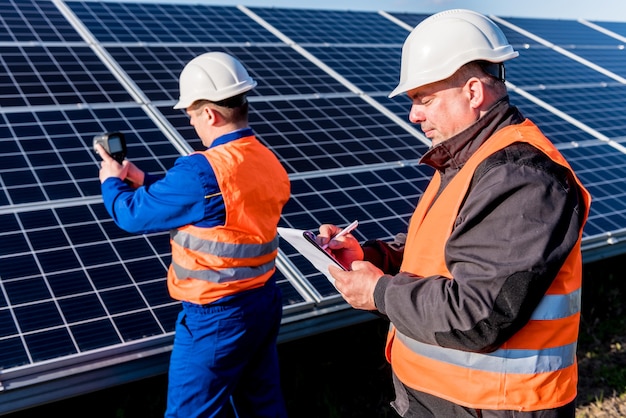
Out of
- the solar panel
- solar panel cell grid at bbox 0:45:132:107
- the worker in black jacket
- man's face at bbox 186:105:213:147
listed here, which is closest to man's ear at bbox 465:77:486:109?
the worker in black jacket

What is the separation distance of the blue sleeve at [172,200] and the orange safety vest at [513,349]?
4.60 ft

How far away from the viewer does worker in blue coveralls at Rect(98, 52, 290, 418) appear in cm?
358

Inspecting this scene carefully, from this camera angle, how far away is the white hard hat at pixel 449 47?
8.05ft

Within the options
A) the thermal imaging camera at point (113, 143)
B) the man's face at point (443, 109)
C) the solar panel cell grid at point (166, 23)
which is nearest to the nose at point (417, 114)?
the man's face at point (443, 109)

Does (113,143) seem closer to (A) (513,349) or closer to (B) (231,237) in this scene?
(B) (231,237)

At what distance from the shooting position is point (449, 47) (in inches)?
97.8

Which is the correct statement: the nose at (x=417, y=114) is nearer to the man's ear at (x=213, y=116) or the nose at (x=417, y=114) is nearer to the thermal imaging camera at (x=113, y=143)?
the man's ear at (x=213, y=116)

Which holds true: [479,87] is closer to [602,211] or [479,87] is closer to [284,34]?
[602,211]

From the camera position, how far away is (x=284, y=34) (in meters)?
10.1

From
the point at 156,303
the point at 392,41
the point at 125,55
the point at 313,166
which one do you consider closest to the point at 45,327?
the point at 156,303

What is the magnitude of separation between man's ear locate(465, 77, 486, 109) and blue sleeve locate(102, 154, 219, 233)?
157cm

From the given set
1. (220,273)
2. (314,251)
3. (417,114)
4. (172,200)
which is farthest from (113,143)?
(417,114)

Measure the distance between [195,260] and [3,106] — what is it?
3.48 m

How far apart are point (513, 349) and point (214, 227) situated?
71.6 inches
